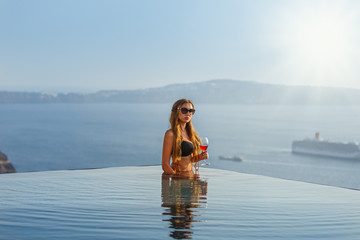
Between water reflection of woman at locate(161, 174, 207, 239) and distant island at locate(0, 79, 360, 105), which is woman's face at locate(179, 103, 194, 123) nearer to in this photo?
water reflection of woman at locate(161, 174, 207, 239)

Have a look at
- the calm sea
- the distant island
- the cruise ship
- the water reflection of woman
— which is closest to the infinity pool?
the water reflection of woman

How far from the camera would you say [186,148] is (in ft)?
10.7

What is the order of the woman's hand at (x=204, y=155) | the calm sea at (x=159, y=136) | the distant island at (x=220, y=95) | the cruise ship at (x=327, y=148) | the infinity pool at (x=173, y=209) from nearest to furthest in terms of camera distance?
the infinity pool at (x=173, y=209) → the woman's hand at (x=204, y=155) → the calm sea at (x=159, y=136) → the cruise ship at (x=327, y=148) → the distant island at (x=220, y=95)

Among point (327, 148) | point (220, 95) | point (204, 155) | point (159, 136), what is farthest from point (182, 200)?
point (220, 95)

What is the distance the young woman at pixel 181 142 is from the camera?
3207 mm

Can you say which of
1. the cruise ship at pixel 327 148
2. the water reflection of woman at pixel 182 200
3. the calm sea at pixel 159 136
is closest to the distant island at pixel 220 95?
the calm sea at pixel 159 136

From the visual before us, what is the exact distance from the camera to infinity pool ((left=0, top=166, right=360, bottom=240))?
1961 mm

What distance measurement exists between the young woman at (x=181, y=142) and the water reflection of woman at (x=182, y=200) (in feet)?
0.41

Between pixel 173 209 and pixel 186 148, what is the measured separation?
2.99ft

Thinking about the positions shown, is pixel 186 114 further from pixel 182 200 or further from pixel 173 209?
pixel 173 209

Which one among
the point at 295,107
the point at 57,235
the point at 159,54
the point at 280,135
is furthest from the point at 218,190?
the point at 295,107

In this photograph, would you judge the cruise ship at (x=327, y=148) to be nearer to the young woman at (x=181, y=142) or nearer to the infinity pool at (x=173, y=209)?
the infinity pool at (x=173, y=209)

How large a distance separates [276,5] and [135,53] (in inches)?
1017

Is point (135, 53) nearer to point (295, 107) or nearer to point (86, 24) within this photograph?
point (86, 24)
